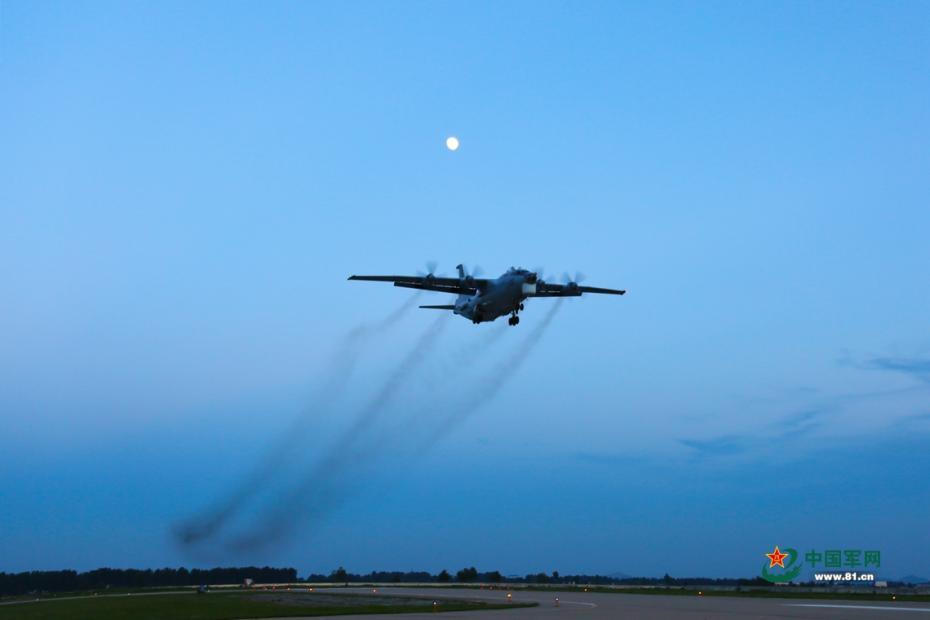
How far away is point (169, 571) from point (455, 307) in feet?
A: 371

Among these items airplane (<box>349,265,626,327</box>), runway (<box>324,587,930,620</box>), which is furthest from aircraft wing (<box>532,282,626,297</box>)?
runway (<box>324,587,930,620</box>)

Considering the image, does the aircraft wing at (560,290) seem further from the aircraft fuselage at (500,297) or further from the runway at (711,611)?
the runway at (711,611)

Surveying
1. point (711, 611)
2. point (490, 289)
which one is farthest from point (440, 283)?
point (711, 611)

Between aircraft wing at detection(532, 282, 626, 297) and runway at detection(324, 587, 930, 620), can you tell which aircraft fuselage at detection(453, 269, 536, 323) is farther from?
runway at detection(324, 587, 930, 620)

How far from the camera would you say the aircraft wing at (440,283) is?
70875 mm

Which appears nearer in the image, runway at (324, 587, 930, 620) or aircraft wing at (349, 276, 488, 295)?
runway at (324, 587, 930, 620)

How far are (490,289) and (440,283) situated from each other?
4279 millimetres

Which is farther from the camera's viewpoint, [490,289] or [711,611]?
[490,289]

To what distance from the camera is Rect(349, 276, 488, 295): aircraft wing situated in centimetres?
7088

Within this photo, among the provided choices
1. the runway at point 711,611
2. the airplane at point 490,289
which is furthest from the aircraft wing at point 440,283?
the runway at point 711,611

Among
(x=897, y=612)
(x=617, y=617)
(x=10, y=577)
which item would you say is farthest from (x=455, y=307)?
(x=10, y=577)

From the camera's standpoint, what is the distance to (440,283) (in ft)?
240

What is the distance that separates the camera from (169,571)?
545 feet

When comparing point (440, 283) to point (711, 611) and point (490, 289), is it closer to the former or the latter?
point (490, 289)
